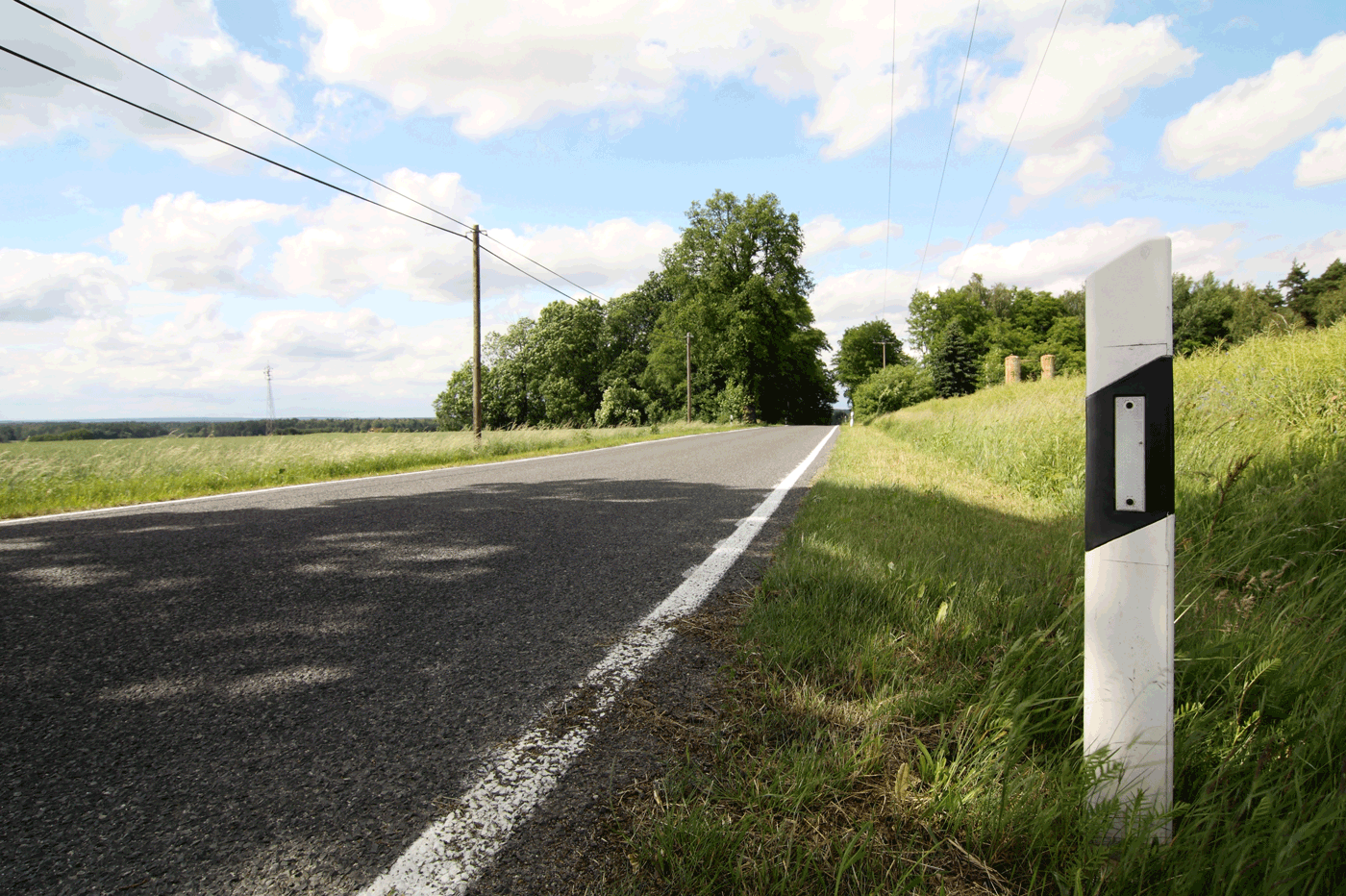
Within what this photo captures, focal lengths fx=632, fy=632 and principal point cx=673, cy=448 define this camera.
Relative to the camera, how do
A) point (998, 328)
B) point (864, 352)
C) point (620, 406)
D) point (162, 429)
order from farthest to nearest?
point (864, 352) < point (998, 328) < point (620, 406) < point (162, 429)

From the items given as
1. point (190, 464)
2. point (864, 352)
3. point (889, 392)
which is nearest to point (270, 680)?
point (190, 464)

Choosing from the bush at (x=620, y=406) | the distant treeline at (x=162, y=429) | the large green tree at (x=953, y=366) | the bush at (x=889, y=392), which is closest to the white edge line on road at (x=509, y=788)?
the distant treeline at (x=162, y=429)

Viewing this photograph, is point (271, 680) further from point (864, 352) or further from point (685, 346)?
point (864, 352)

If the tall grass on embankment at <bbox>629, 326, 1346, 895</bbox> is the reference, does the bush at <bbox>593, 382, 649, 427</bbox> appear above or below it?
above

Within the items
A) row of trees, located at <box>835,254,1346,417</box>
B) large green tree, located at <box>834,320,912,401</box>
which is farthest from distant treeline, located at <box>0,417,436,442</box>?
large green tree, located at <box>834,320,912,401</box>

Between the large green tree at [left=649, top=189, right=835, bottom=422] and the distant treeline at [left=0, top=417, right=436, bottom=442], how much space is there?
62.4ft

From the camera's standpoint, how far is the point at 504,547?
4.18m

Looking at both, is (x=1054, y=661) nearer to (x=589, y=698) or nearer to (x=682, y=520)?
(x=589, y=698)

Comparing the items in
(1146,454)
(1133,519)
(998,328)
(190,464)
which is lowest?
(190,464)

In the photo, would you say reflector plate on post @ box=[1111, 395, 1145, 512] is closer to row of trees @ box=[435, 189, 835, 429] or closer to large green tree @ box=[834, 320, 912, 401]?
row of trees @ box=[435, 189, 835, 429]

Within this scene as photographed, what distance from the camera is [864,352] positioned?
8112 centimetres

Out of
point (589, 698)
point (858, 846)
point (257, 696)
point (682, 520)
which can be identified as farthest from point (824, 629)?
point (682, 520)

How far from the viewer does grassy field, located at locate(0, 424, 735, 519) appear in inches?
284

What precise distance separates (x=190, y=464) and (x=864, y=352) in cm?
7927
